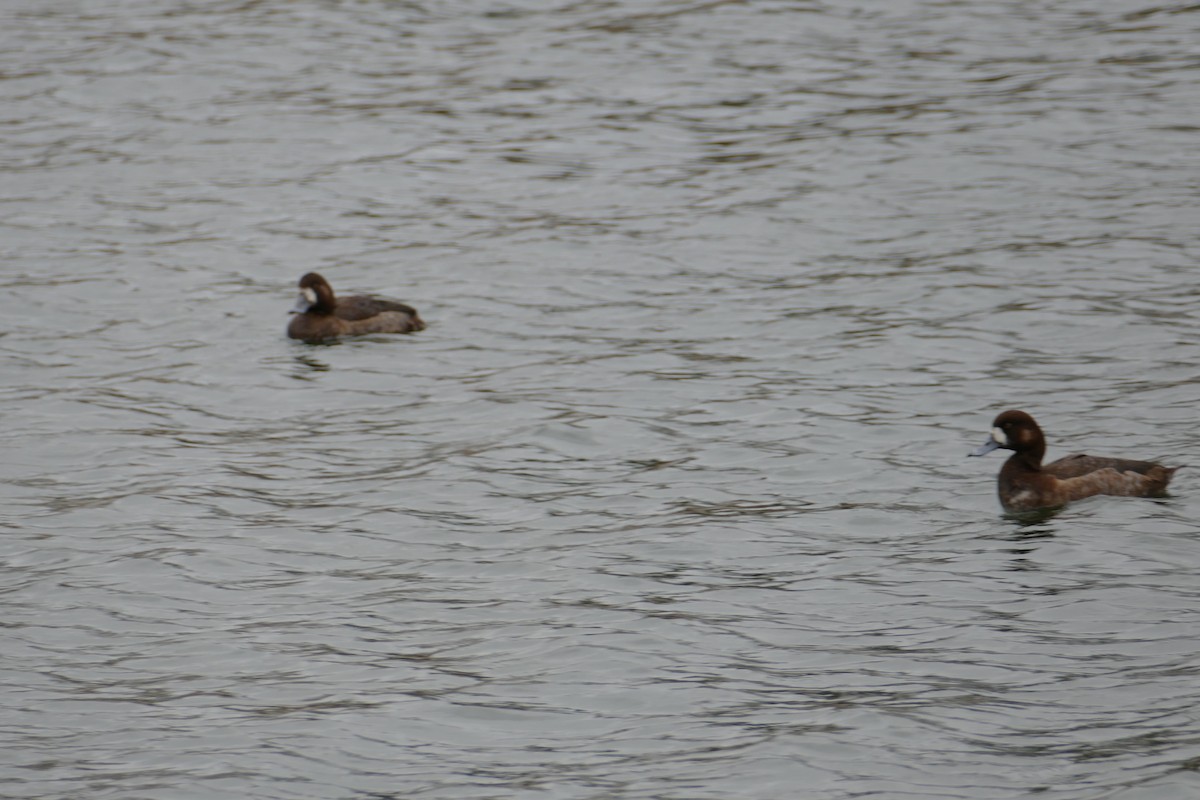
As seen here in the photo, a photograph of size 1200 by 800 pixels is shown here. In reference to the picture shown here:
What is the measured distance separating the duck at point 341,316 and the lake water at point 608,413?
21 centimetres

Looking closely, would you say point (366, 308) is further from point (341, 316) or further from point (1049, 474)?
point (1049, 474)

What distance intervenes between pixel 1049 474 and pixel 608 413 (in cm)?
371

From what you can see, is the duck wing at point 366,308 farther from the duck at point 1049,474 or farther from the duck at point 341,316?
the duck at point 1049,474

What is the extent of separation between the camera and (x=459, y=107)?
23.7m

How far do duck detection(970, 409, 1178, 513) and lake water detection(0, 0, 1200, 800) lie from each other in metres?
0.16

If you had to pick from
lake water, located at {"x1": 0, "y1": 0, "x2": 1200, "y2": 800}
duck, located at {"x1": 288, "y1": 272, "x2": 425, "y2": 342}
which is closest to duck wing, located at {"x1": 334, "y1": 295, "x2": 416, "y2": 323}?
duck, located at {"x1": 288, "y1": 272, "x2": 425, "y2": 342}

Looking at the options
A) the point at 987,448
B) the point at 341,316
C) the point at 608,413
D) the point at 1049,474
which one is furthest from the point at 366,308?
the point at 1049,474

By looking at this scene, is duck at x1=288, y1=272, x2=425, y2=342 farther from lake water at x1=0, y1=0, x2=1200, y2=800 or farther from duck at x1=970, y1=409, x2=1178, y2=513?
duck at x1=970, y1=409, x2=1178, y2=513

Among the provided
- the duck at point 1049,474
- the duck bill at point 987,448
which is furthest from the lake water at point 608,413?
the duck bill at point 987,448

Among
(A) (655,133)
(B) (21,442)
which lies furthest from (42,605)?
(A) (655,133)

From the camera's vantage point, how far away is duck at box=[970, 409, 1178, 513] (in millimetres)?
11055

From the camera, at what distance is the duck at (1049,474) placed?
11.1 metres

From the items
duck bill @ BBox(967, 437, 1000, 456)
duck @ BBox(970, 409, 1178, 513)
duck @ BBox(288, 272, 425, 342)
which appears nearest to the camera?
duck @ BBox(970, 409, 1178, 513)

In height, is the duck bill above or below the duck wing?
below
